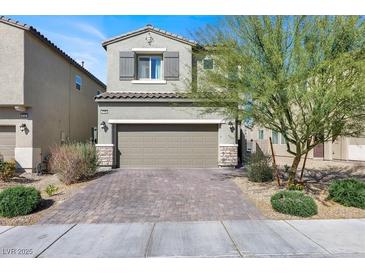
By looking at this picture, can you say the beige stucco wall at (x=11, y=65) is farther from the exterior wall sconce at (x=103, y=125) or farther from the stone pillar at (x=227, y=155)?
the stone pillar at (x=227, y=155)

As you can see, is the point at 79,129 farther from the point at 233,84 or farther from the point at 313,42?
the point at 313,42

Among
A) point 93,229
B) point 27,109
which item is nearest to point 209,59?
point 93,229

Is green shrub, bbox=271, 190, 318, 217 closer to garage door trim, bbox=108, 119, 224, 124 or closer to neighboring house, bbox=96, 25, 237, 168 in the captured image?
→ neighboring house, bbox=96, 25, 237, 168

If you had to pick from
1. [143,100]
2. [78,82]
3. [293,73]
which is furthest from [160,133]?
[78,82]

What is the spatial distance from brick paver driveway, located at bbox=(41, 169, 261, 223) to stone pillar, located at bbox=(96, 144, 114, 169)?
1.62 m

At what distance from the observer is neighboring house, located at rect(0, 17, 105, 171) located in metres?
12.0

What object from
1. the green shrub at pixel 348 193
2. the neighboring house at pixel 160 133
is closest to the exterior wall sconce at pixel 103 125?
the neighboring house at pixel 160 133

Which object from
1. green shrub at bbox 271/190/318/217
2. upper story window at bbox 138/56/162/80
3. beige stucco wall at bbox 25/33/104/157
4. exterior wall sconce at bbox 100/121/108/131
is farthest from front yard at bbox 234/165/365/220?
beige stucco wall at bbox 25/33/104/157

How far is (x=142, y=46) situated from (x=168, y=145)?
5.76 m

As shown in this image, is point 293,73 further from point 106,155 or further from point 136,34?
point 136,34

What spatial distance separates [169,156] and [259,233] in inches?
322

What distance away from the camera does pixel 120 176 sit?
37.2 feet

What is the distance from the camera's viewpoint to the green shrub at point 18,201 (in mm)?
6934

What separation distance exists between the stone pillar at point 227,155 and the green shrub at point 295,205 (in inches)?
242
